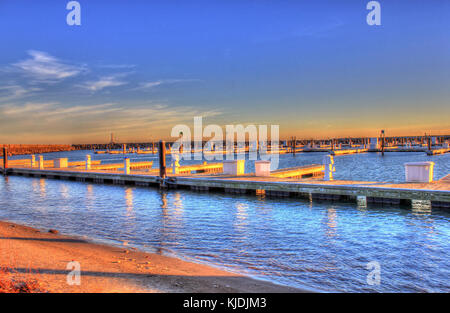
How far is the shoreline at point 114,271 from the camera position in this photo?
5.19 m

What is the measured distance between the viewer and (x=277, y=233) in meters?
9.38

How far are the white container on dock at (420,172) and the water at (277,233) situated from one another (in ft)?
5.95

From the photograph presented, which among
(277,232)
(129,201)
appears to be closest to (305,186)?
(277,232)

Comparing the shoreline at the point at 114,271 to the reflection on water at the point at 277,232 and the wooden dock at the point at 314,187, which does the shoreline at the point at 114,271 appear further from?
the wooden dock at the point at 314,187

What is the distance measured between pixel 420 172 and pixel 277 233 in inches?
352

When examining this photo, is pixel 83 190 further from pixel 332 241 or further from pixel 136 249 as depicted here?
pixel 332 241

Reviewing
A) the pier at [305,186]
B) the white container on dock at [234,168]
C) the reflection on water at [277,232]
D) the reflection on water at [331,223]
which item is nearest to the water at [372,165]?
the pier at [305,186]

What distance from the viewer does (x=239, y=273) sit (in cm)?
632

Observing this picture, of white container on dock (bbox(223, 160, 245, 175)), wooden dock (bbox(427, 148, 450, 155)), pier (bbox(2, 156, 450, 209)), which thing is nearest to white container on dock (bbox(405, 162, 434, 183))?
pier (bbox(2, 156, 450, 209))

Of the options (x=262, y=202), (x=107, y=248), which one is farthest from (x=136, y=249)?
(x=262, y=202)

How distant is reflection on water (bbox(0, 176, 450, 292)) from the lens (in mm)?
6384

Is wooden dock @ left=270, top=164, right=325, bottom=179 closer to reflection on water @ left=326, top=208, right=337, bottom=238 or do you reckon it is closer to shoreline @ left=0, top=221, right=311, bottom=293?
reflection on water @ left=326, top=208, right=337, bottom=238

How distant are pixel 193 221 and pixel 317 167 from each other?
15999 millimetres

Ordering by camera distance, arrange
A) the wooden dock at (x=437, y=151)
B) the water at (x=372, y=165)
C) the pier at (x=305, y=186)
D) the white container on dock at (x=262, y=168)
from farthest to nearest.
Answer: the wooden dock at (x=437, y=151) < the water at (x=372, y=165) < the white container on dock at (x=262, y=168) < the pier at (x=305, y=186)
